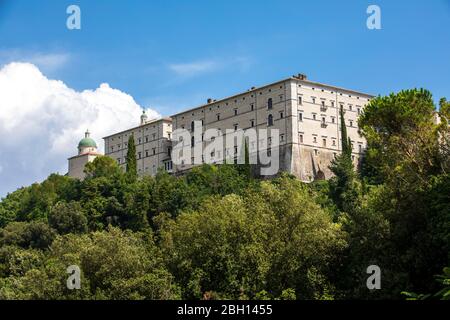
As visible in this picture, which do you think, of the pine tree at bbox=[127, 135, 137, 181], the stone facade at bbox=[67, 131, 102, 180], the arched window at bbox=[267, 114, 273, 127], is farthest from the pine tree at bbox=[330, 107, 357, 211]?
the stone facade at bbox=[67, 131, 102, 180]

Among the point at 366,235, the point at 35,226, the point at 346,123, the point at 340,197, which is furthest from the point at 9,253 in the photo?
the point at 346,123

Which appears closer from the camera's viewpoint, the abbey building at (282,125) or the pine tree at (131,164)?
the pine tree at (131,164)

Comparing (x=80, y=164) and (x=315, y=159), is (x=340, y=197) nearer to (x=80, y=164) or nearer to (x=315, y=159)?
(x=315, y=159)

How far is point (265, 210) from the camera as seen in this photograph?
28.8 m

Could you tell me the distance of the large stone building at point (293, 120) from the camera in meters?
76.4

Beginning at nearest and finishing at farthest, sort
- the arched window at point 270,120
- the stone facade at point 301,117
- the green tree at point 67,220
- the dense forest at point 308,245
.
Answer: the dense forest at point 308,245, the green tree at point 67,220, the stone facade at point 301,117, the arched window at point 270,120

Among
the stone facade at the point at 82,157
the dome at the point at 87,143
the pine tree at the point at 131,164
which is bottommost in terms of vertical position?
the pine tree at the point at 131,164

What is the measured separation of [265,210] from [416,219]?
590 centimetres

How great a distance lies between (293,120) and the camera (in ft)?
251

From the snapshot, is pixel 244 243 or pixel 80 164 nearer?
pixel 244 243

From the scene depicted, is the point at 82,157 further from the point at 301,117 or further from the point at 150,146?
the point at 301,117

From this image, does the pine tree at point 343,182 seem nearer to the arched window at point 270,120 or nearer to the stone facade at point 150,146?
the arched window at point 270,120

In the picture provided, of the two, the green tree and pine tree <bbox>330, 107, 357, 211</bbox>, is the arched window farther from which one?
the green tree

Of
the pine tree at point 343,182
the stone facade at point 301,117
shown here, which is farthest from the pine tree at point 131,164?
the pine tree at point 343,182
